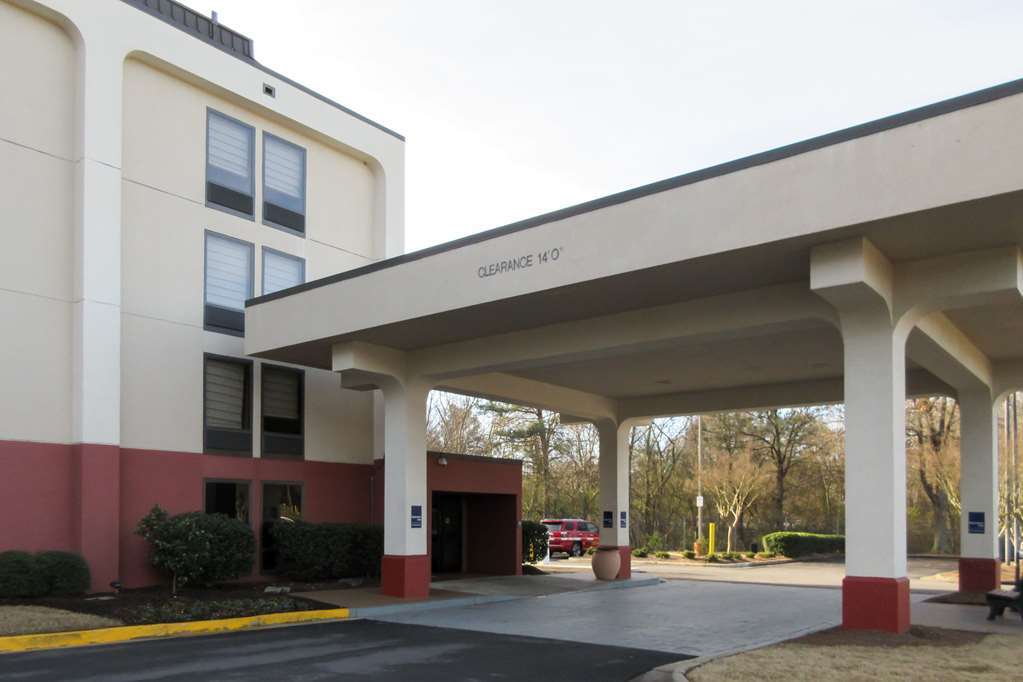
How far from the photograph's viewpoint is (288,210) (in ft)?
76.6

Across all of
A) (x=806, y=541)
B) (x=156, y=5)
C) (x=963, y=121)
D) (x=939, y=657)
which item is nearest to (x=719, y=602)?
(x=939, y=657)

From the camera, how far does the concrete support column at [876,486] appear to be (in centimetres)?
1265

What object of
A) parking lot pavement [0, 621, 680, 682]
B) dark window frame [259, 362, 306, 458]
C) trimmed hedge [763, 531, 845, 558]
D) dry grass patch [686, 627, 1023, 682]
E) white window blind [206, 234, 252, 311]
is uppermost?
white window blind [206, 234, 252, 311]

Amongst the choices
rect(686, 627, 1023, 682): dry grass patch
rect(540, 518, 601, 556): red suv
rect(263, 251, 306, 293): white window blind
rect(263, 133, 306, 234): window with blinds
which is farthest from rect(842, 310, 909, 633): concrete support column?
rect(540, 518, 601, 556): red suv

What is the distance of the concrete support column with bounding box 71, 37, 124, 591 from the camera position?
17984 mm

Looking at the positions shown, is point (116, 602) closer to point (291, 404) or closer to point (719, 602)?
point (291, 404)

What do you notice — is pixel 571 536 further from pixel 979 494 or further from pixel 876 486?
pixel 876 486

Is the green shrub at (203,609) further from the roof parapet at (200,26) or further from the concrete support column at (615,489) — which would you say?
the roof parapet at (200,26)

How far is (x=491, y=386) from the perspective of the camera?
22.5 m

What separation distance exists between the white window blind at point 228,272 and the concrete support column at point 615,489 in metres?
10.0

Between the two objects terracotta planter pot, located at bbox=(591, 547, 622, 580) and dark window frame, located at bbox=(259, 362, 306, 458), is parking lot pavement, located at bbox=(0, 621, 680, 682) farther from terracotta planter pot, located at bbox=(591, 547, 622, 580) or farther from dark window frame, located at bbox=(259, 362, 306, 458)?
terracotta planter pot, located at bbox=(591, 547, 622, 580)

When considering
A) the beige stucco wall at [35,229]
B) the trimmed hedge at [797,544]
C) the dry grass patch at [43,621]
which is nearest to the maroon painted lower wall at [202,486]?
the beige stucco wall at [35,229]

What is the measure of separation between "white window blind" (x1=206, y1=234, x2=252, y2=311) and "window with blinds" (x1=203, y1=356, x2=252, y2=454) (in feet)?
4.47

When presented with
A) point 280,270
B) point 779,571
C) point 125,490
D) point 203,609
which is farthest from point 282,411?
point 779,571
